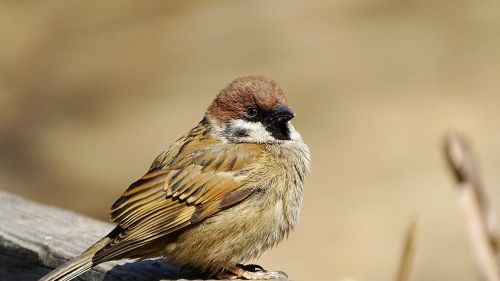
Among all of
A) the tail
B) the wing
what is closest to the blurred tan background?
the wing

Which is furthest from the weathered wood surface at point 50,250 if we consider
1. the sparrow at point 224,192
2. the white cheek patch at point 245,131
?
the white cheek patch at point 245,131

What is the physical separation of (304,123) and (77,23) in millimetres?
2568

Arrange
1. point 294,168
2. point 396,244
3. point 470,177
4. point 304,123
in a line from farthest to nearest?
point 304,123 < point 396,244 < point 294,168 < point 470,177

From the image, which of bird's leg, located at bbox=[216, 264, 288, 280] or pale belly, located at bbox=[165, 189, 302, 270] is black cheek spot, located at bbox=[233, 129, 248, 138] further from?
bird's leg, located at bbox=[216, 264, 288, 280]

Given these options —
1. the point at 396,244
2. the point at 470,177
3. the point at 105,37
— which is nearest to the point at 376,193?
the point at 396,244

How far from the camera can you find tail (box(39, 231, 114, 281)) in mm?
3145

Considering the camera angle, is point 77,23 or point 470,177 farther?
point 77,23

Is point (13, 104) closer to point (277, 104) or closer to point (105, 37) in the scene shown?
point (105, 37)

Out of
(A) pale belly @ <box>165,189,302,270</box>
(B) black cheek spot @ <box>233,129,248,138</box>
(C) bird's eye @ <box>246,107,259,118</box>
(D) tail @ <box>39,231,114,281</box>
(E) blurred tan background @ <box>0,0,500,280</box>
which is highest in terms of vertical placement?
(E) blurred tan background @ <box>0,0,500,280</box>

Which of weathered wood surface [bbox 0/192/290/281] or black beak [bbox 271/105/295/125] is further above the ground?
black beak [bbox 271/105/295/125]

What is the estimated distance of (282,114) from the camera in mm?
3818

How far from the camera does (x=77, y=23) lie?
373 inches

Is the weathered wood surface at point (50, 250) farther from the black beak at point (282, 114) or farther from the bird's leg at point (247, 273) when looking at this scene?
the black beak at point (282, 114)

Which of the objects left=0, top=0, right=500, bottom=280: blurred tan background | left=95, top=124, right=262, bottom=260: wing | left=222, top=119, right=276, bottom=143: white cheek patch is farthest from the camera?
left=0, top=0, right=500, bottom=280: blurred tan background
